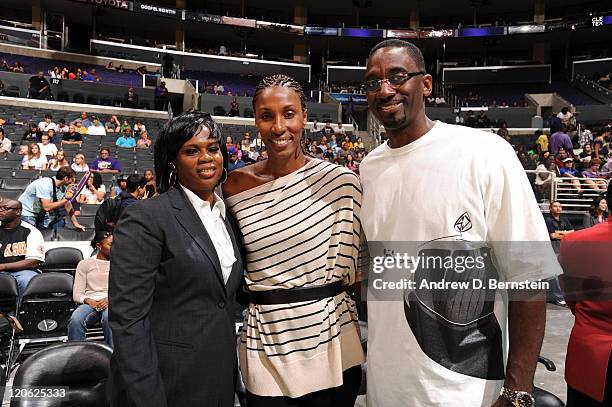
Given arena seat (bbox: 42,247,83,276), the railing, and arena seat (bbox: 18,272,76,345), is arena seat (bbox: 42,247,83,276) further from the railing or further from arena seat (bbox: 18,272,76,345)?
the railing

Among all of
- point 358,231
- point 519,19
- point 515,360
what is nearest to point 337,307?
point 358,231

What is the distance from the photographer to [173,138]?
1.52 m

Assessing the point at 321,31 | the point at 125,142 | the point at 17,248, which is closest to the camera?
the point at 17,248

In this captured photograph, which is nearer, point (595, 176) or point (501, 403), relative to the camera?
point (501, 403)

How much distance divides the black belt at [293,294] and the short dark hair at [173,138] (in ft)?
1.53

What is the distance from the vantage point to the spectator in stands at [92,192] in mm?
7180

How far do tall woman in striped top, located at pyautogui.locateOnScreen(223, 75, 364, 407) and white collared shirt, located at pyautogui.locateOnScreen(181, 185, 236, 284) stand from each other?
62 millimetres

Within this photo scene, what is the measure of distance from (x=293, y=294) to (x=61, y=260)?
4.29 metres

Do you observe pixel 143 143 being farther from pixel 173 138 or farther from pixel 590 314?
pixel 590 314

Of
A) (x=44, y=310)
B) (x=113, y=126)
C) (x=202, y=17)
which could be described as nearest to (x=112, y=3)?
(x=202, y=17)

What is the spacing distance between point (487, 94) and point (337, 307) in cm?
2422

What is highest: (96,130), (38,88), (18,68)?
(18,68)

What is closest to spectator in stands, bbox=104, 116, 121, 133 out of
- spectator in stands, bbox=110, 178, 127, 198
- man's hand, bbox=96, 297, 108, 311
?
spectator in stands, bbox=110, 178, 127, 198

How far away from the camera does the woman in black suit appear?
136 centimetres
